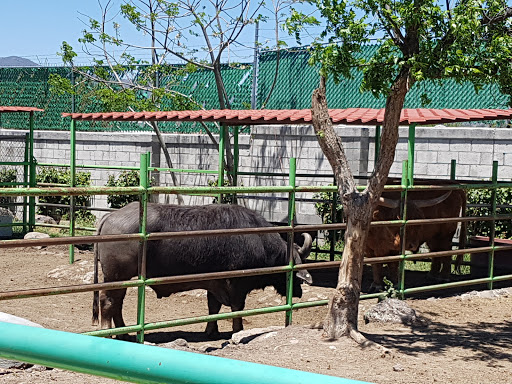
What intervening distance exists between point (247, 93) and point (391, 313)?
8.82 metres

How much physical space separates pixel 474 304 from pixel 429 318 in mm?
1171

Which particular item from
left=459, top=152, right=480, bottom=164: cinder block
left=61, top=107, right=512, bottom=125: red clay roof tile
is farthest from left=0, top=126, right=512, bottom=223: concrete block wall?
left=61, top=107, right=512, bottom=125: red clay roof tile

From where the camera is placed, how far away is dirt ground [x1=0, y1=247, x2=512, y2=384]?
5758 millimetres

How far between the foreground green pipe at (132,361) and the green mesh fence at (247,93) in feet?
37.4

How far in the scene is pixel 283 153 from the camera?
14.3 meters

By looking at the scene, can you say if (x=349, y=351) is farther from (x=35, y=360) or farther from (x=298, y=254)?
(x=35, y=360)

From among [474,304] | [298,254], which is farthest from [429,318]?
[298,254]

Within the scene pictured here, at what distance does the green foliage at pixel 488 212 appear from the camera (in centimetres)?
1155

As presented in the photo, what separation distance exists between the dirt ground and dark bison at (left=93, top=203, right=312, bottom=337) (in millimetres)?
427

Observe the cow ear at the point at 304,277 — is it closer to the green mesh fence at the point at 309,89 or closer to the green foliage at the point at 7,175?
the green mesh fence at the point at 309,89

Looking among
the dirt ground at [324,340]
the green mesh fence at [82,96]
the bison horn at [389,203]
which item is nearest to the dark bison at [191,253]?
the dirt ground at [324,340]

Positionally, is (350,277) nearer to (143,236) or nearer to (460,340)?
(460,340)

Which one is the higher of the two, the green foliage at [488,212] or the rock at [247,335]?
the green foliage at [488,212]

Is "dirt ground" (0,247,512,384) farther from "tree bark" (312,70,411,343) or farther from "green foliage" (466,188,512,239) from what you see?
"green foliage" (466,188,512,239)
